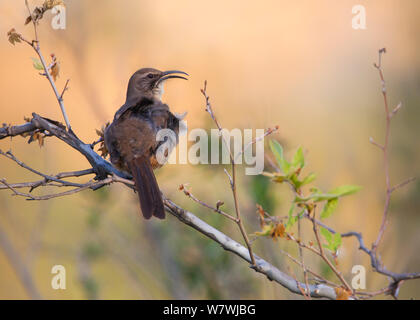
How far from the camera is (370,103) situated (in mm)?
7703

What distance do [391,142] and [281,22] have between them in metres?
3.10

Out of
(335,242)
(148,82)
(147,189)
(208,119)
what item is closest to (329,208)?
(335,242)

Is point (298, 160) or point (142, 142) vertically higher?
point (142, 142)

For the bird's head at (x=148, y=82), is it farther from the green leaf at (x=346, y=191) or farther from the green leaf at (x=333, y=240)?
the green leaf at (x=346, y=191)

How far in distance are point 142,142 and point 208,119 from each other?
1042 millimetres

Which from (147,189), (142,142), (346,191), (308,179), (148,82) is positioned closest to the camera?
(346,191)

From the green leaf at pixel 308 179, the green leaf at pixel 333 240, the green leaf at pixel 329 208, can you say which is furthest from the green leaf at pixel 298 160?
the green leaf at pixel 333 240

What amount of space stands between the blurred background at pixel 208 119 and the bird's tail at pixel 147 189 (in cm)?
88

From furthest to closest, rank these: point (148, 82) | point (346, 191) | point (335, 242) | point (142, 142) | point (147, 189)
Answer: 1. point (148, 82)
2. point (142, 142)
3. point (147, 189)
4. point (335, 242)
5. point (346, 191)

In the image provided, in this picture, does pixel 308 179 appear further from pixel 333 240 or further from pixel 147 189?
pixel 147 189

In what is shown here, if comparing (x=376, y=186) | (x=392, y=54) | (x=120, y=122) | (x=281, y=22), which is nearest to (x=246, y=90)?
(x=281, y=22)

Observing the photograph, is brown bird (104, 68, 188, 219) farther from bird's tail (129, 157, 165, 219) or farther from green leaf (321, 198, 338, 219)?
green leaf (321, 198, 338, 219)

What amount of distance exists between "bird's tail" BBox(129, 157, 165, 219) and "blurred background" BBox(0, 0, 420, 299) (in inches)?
34.7

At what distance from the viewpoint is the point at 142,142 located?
3.41 metres
